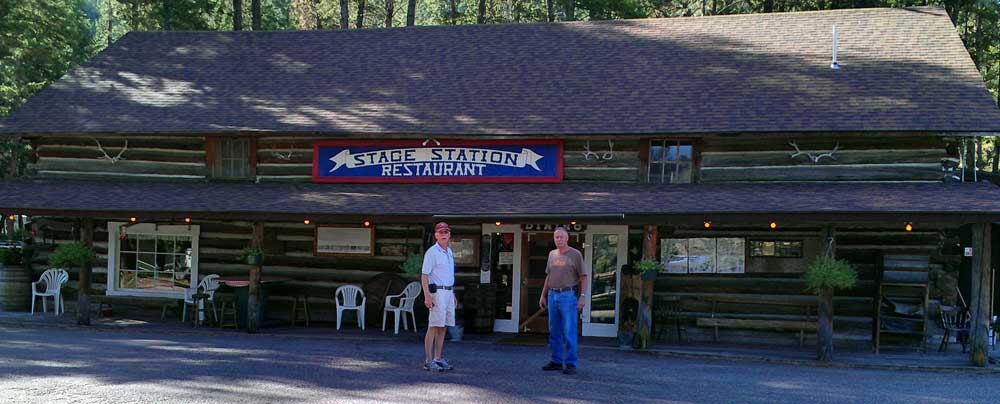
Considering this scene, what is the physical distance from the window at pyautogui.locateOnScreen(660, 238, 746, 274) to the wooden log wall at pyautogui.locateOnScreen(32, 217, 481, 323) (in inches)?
124

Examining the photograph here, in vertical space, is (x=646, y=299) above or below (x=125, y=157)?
below

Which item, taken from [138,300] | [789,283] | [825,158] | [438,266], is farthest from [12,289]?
[825,158]

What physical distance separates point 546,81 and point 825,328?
697 cm

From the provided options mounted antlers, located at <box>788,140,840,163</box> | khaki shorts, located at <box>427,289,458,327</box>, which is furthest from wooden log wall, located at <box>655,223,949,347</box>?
khaki shorts, located at <box>427,289,458,327</box>

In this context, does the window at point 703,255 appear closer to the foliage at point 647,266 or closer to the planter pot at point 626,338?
the planter pot at point 626,338

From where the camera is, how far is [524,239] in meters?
14.9

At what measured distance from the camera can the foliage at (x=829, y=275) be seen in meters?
12.0

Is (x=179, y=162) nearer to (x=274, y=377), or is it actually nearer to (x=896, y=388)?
(x=274, y=377)

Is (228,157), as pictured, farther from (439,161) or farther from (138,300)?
(439,161)

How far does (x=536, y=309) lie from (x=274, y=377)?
634 centimetres

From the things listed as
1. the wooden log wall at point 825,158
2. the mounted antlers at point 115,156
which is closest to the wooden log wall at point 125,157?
the mounted antlers at point 115,156

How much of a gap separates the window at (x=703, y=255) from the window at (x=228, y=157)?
→ 7538 mm

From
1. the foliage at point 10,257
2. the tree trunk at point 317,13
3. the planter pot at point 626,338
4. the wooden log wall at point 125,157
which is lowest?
the planter pot at point 626,338

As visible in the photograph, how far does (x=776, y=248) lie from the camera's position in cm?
1446
